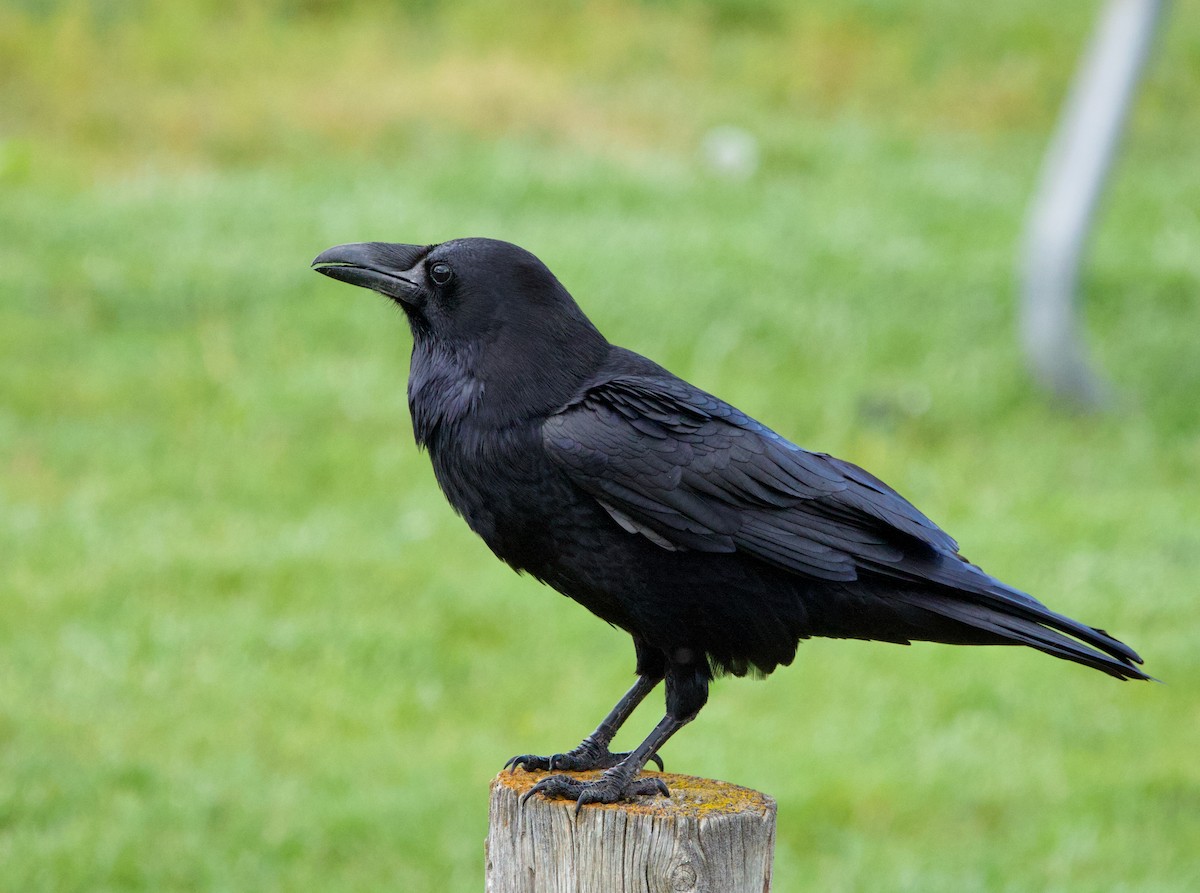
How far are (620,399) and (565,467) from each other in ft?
0.69

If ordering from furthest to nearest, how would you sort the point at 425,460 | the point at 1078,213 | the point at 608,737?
1. the point at 1078,213
2. the point at 425,460
3. the point at 608,737

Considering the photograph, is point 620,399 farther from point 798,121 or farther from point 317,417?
point 798,121

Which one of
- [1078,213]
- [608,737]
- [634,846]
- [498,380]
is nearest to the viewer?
[634,846]

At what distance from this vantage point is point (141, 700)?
658 cm

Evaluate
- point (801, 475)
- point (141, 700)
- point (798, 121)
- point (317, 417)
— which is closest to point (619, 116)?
point (798, 121)

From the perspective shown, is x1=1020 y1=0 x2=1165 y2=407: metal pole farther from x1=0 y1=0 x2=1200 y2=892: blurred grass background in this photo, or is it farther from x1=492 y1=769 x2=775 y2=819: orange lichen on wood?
x1=492 y1=769 x2=775 y2=819: orange lichen on wood

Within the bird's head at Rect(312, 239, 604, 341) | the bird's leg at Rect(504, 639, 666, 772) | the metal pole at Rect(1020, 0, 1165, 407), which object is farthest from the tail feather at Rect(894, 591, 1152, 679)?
the metal pole at Rect(1020, 0, 1165, 407)

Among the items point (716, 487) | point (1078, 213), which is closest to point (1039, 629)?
point (716, 487)

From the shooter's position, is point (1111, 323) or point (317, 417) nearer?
point (317, 417)

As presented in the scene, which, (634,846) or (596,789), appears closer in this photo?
(634,846)

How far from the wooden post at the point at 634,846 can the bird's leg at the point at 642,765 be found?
1.4 inches

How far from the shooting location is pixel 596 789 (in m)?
3.13

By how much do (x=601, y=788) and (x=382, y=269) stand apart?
1.32m

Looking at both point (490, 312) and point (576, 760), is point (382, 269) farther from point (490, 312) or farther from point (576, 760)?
point (576, 760)
